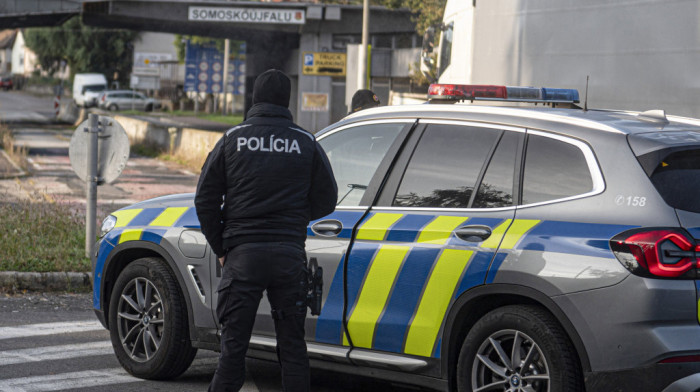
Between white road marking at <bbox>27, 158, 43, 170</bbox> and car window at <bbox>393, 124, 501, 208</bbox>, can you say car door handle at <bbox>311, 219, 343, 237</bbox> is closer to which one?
car window at <bbox>393, 124, 501, 208</bbox>

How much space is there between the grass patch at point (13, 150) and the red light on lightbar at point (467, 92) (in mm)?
18959

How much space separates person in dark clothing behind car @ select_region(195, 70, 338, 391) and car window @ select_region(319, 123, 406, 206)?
0.74 meters

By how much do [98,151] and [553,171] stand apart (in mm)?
6333

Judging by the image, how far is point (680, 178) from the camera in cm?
452

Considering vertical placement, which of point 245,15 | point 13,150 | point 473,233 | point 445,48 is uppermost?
point 245,15

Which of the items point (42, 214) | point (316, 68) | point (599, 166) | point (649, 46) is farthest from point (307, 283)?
point (316, 68)

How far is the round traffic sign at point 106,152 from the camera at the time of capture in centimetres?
1008

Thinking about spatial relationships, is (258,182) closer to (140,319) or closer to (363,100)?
(140,319)

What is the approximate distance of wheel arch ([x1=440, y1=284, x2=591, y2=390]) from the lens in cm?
453

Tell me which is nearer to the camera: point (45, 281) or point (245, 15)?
point (45, 281)

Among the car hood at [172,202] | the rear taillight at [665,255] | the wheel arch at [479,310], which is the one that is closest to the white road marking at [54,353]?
the car hood at [172,202]

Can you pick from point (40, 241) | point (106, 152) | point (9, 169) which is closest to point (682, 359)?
point (106, 152)

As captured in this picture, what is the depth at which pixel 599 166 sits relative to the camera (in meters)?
4.66

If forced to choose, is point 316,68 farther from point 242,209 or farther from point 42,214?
point 242,209
